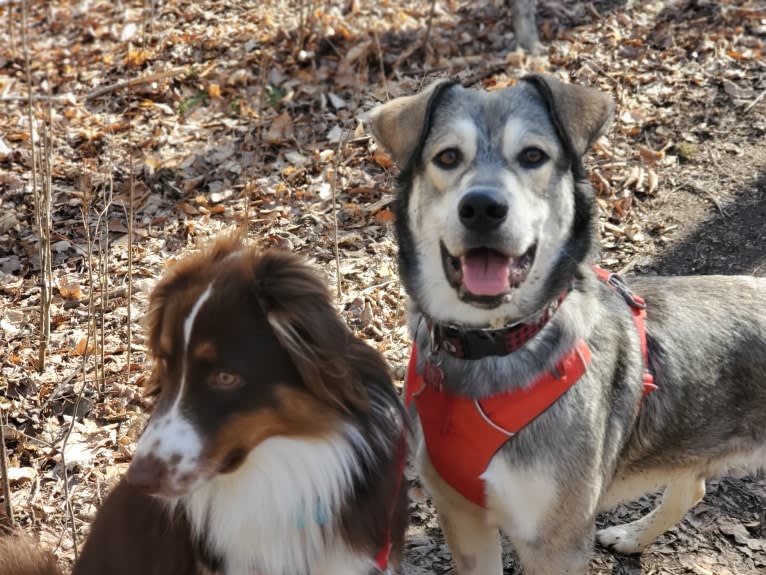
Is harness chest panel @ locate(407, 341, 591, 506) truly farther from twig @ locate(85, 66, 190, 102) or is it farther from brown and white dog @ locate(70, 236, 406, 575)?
twig @ locate(85, 66, 190, 102)

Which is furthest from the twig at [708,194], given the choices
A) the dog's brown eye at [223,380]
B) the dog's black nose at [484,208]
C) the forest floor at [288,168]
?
the dog's brown eye at [223,380]

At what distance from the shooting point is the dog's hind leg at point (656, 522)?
399 cm

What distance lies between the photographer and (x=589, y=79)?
23.1ft

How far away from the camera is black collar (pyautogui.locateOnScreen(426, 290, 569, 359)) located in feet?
10.3

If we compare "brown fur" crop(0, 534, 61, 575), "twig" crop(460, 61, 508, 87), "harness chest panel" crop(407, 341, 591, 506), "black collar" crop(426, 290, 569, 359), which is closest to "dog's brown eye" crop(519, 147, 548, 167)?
"black collar" crop(426, 290, 569, 359)

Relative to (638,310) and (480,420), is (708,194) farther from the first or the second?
(480,420)

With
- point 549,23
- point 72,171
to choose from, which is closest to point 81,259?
point 72,171

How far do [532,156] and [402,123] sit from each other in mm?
542

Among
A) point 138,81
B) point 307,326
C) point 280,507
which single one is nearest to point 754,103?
point 138,81

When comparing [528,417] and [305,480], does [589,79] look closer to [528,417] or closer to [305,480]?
[528,417]

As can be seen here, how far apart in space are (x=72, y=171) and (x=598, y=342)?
4.68 meters

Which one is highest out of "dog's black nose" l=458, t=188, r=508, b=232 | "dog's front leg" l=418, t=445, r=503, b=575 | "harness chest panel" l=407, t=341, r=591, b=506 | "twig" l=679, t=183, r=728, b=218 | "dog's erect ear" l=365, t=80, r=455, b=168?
"dog's erect ear" l=365, t=80, r=455, b=168

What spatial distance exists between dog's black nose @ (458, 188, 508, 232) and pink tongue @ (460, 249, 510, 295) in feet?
0.51

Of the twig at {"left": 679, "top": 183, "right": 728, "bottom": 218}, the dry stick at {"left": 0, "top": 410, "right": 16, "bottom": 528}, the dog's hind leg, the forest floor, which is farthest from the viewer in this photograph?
the twig at {"left": 679, "top": 183, "right": 728, "bottom": 218}
